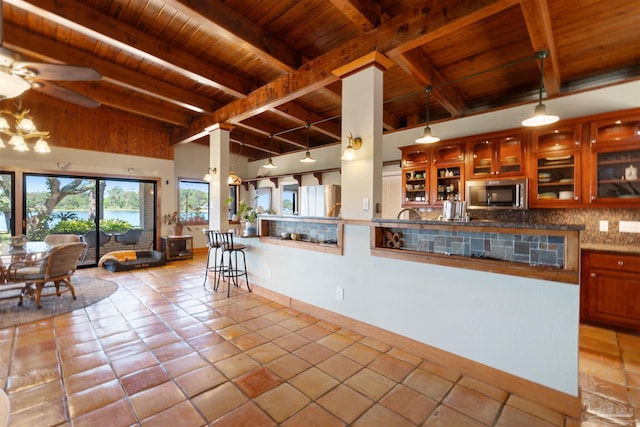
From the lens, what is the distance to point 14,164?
5.12 meters

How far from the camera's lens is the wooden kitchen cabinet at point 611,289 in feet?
9.36

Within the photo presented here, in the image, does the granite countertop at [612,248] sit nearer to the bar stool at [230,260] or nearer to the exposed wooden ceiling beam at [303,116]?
the exposed wooden ceiling beam at [303,116]

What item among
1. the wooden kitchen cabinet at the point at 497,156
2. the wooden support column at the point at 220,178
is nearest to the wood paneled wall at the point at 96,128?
the wooden support column at the point at 220,178

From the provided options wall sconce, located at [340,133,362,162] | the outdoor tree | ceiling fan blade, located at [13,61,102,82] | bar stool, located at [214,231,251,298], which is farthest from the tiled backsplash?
the outdoor tree

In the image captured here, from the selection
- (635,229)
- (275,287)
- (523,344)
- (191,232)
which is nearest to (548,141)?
(635,229)

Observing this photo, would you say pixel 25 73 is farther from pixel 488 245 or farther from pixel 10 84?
pixel 488 245

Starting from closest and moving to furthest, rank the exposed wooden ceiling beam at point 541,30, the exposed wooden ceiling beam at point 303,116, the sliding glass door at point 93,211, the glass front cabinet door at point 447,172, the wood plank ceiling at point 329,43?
the exposed wooden ceiling beam at point 541,30 → the wood plank ceiling at point 329,43 → the glass front cabinet door at point 447,172 → the exposed wooden ceiling beam at point 303,116 → the sliding glass door at point 93,211

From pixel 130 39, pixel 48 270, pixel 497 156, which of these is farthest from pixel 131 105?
pixel 497 156

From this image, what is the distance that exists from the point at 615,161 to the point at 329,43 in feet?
11.6

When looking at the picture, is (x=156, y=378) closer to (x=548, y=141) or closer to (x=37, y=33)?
(x=37, y=33)

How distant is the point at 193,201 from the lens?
7852 mm

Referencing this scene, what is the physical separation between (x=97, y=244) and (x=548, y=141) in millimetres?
8343

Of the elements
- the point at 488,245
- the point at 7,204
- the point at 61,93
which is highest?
the point at 61,93

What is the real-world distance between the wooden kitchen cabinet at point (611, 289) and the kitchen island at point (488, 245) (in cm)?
184
